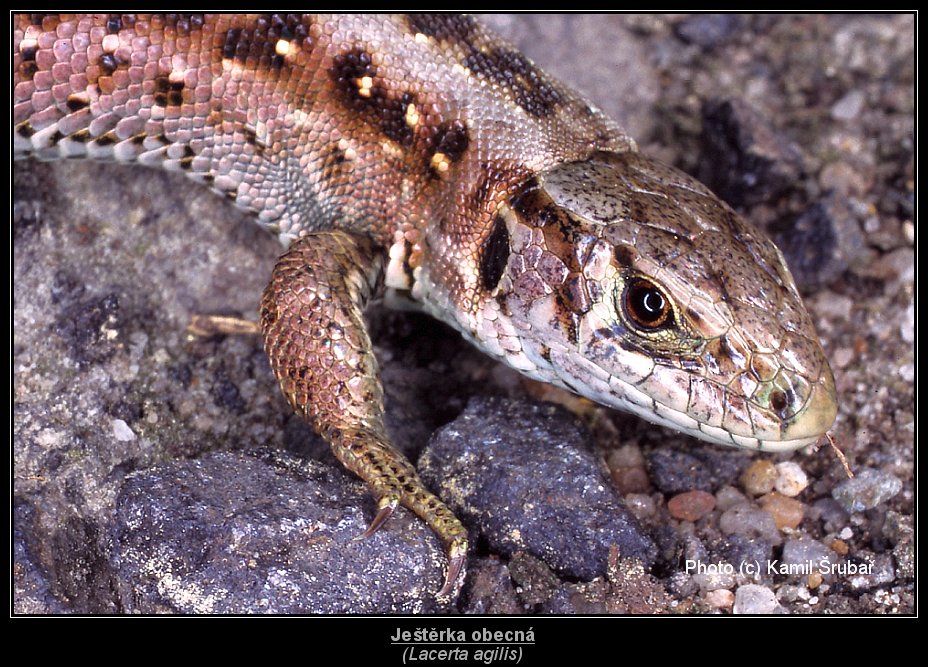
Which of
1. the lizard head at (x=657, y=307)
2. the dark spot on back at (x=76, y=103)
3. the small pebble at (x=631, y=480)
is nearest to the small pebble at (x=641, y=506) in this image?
the small pebble at (x=631, y=480)

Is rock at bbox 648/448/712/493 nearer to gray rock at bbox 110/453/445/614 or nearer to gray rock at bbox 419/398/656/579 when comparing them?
gray rock at bbox 419/398/656/579

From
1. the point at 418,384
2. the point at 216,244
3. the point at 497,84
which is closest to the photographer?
the point at 497,84

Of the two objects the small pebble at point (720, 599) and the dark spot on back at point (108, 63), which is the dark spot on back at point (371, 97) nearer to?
the dark spot on back at point (108, 63)

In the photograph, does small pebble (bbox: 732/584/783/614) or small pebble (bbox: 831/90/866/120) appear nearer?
small pebble (bbox: 732/584/783/614)

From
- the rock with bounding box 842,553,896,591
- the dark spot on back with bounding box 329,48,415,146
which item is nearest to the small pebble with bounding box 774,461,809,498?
the rock with bounding box 842,553,896,591
